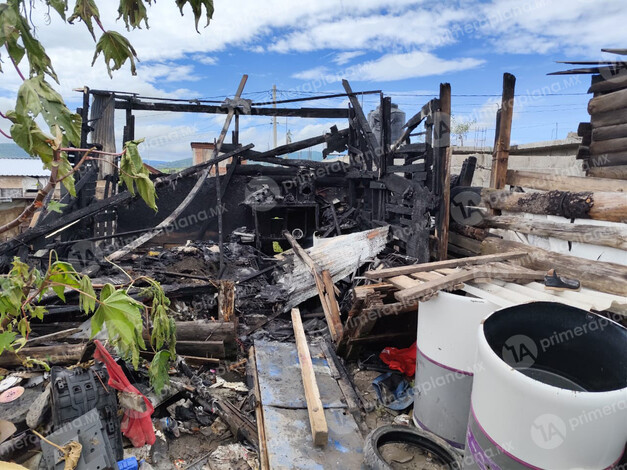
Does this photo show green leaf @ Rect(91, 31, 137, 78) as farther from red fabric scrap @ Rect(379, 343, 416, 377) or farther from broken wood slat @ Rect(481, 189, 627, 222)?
red fabric scrap @ Rect(379, 343, 416, 377)

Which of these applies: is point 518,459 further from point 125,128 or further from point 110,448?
point 125,128

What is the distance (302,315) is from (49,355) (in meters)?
3.83

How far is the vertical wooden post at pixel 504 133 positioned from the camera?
5.23 metres

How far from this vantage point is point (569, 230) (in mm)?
4227

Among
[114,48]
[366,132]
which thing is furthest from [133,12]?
[366,132]

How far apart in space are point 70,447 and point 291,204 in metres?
8.26

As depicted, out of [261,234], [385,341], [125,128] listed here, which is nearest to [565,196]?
[385,341]

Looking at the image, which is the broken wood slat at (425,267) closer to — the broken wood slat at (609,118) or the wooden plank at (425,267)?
the wooden plank at (425,267)

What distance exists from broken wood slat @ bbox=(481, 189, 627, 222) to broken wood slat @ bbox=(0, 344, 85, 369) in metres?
5.78

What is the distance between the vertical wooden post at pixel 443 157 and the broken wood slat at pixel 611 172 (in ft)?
5.88

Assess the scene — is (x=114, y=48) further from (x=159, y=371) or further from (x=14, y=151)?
(x=14, y=151)

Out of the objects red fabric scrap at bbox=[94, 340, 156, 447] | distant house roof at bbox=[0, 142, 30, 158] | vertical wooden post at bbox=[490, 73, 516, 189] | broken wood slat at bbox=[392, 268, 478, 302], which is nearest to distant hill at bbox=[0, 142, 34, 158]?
distant house roof at bbox=[0, 142, 30, 158]

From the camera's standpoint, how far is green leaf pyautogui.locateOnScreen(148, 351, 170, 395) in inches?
150

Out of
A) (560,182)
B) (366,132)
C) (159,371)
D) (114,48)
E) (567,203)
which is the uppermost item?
(366,132)
